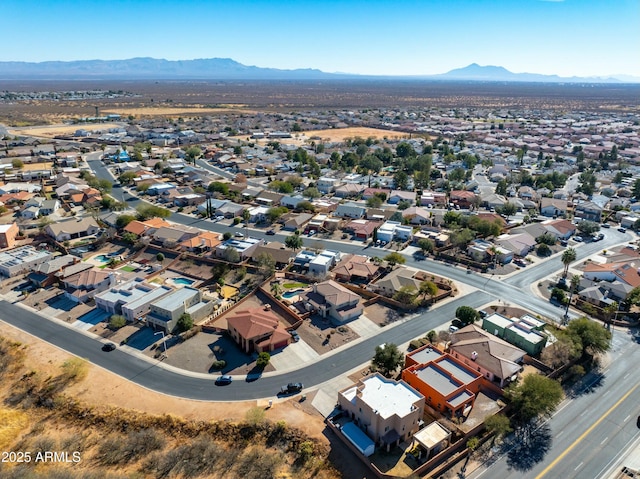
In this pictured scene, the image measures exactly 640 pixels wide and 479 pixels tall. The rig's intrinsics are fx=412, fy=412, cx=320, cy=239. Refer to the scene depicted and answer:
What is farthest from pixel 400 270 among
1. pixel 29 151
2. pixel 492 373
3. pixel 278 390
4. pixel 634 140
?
pixel 634 140

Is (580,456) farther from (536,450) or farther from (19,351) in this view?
(19,351)

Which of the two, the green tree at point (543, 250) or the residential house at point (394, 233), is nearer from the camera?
the green tree at point (543, 250)

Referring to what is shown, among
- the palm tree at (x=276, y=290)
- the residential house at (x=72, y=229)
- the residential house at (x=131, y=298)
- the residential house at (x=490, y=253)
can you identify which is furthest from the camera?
the residential house at (x=72, y=229)

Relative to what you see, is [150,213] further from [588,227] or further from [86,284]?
[588,227]

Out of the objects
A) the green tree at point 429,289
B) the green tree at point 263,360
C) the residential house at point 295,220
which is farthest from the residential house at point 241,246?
the green tree at point 429,289

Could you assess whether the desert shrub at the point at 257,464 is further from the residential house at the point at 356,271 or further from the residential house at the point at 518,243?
the residential house at the point at 518,243

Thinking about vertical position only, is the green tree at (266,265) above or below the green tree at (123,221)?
below

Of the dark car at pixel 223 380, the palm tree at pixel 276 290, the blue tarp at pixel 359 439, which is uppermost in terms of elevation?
the palm tree at pixel 276 290

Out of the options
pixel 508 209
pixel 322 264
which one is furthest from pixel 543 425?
pixel 508 209
